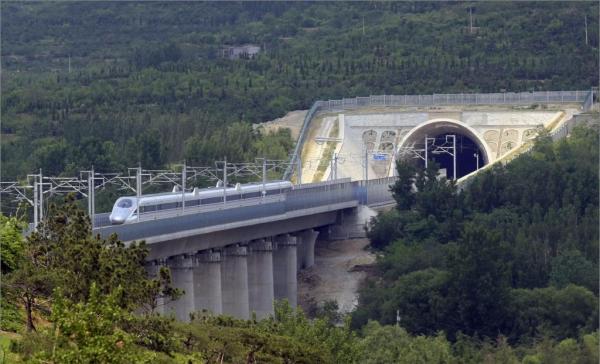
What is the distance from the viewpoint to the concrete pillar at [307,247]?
77.2 meters

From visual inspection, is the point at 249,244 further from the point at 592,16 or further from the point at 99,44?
the point at 99,44

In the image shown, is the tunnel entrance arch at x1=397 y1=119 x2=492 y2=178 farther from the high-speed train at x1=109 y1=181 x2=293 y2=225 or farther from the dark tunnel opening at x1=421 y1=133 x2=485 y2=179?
the high-speed train at x1=109 y1=181 x2=293 y2=225

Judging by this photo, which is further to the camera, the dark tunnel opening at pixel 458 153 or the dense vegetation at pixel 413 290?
the dark tunnel opening at pixel 458 153

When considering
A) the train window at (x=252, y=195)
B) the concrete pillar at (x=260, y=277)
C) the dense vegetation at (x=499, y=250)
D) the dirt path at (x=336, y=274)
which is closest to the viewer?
the dense vegetation at (x=499, y=250)

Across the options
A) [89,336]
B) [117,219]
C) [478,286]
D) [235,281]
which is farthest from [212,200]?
[89,336]

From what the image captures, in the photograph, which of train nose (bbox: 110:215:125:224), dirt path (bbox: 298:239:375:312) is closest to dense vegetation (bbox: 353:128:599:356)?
dirt path (bbox: 298:239:375:312)

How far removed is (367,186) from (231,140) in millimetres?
14265

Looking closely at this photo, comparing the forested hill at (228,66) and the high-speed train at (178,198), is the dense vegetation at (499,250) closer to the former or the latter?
the high-speed train at (178,198)

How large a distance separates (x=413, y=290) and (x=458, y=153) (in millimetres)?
35408

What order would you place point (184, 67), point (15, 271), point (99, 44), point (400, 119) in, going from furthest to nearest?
1. point (99, 44)
2. point (184, 67)
3. point (400, 119)
4. point (15, 271)

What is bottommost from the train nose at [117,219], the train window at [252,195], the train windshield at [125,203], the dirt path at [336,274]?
the dirt path at [336,274]

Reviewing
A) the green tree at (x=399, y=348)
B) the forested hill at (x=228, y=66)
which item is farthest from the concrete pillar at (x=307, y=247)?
the green tree at (x=399, y=348)

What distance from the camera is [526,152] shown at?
86000 millimetres

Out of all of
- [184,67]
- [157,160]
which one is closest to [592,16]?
[184,67]
